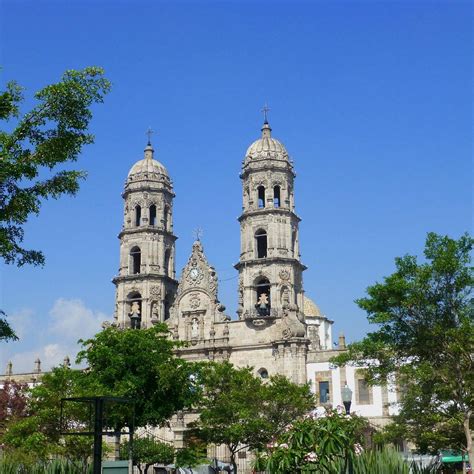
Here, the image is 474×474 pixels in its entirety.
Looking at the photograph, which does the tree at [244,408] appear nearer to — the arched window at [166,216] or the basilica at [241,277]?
the basilica at [241,277]

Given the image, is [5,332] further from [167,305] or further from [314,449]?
[167,305]

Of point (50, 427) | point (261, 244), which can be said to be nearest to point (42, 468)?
point (50, 427)

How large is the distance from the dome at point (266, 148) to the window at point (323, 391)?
1599cm

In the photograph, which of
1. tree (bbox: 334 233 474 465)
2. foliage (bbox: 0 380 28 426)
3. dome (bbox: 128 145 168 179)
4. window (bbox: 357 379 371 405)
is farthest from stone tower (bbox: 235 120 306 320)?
tree (bbox: 334 233 474 465)

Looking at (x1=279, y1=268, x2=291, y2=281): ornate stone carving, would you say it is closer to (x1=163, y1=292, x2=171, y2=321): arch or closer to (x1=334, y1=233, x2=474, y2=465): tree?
(x1=163, y1=292, x2=171, y2=321): arch

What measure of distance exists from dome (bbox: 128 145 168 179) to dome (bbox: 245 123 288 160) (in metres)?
7.85

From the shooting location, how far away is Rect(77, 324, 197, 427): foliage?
3045 centimetres

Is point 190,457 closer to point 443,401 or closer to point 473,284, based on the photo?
point 443,401

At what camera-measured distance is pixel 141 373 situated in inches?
1219

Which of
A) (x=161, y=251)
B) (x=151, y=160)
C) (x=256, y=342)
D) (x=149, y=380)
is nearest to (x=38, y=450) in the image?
(x=149, y=380)

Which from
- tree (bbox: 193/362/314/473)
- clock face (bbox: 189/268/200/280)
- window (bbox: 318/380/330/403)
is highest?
clock face (bbox: 189/268/200/280)

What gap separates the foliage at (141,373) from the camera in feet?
99.9

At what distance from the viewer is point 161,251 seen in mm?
54156

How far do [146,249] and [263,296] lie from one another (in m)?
10.1
